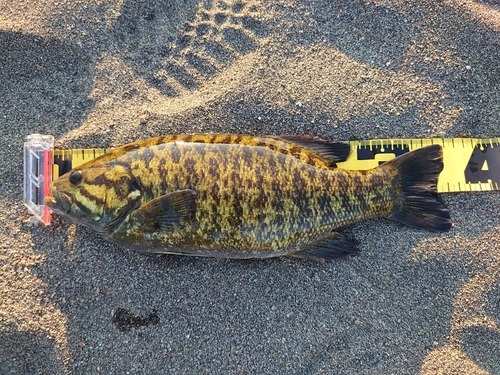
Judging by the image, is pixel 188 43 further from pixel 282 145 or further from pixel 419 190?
pixel 419 190

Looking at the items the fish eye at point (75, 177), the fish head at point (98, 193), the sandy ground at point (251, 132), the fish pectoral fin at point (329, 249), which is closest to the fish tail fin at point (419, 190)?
the sandy ground at point (251, 132)

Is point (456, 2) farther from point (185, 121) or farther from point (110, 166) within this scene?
point (110, 166)

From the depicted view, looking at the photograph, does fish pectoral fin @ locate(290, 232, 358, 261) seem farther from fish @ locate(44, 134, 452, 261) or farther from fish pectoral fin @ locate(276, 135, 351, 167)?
fish pectoral fin @ locate(276, 135, 351, 167)

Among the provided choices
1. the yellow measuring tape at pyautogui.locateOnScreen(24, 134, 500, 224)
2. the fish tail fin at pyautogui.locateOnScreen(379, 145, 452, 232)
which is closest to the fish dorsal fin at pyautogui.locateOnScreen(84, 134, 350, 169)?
the yellow measuring tape at pyautogui.locateOnScreen(24, 134, 500, 224)

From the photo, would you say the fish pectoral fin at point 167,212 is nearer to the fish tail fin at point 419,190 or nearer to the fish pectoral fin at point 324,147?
the fish pectoral fin at point 324,147

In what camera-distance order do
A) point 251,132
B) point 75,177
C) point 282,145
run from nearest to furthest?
point 75,177
point 282,145
point 251,132

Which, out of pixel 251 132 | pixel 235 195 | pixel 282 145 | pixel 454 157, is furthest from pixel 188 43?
pixel 454 157

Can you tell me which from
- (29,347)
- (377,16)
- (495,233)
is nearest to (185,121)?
(377,16)

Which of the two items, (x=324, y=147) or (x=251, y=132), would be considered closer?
(x=324, y=147)
